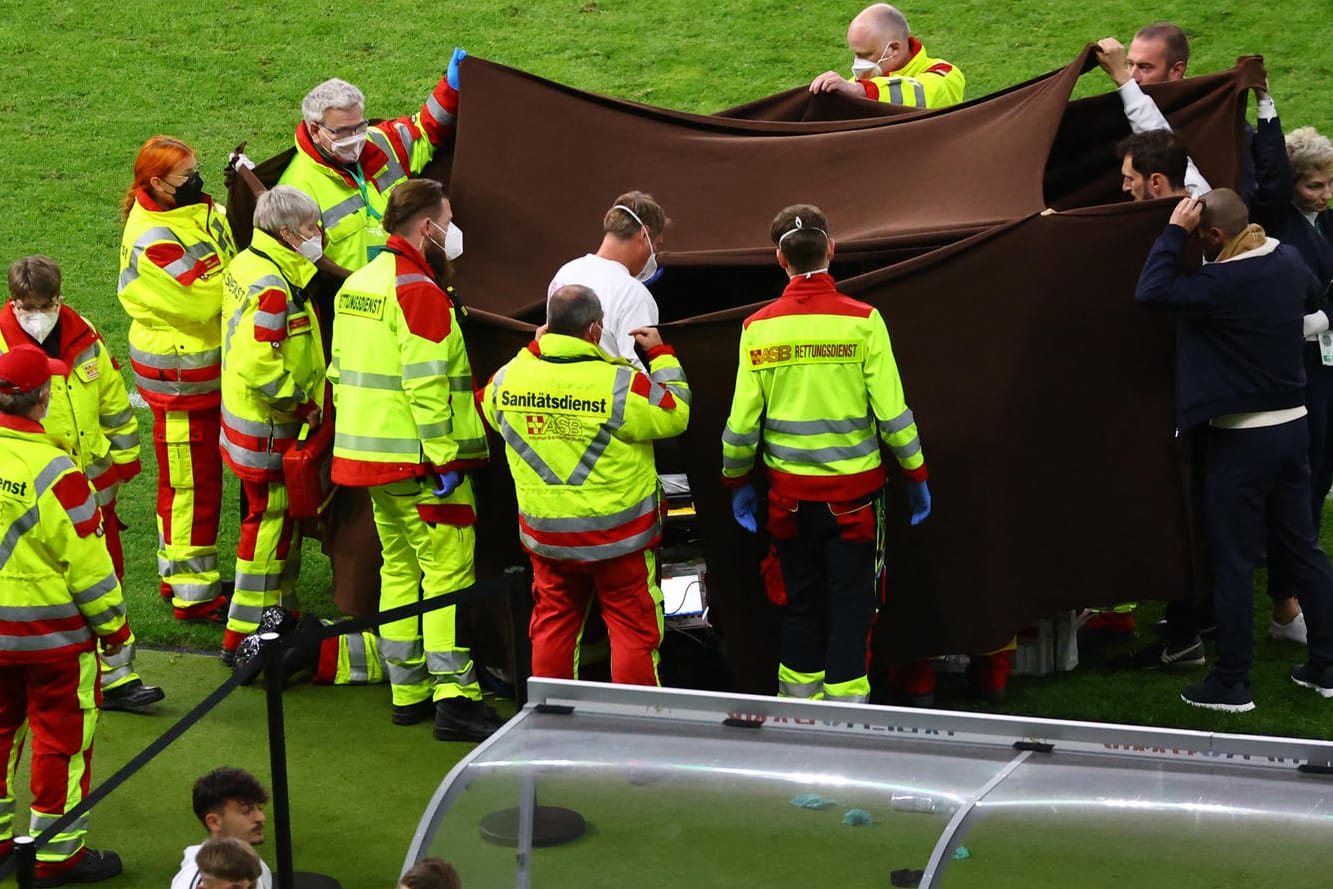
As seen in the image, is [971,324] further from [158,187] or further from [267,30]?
[267,30]

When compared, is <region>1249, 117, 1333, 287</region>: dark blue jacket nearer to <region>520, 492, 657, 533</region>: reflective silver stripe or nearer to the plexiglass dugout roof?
<region>520, 492, 657, 533</region>: reflective silver stripe

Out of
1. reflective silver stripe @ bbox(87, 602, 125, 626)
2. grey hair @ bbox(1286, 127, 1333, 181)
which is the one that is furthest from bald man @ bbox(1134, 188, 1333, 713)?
reflective silver stripe @ bbox(87, 602, 125, 626)

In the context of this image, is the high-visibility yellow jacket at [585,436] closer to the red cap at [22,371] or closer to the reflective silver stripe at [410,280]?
the reflective silver stripe at [410,280]

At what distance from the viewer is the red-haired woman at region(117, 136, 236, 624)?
691 centimetres

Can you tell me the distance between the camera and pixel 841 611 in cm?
556

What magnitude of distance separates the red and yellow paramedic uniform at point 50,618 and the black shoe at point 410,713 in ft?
3.98

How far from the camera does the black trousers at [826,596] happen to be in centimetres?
550

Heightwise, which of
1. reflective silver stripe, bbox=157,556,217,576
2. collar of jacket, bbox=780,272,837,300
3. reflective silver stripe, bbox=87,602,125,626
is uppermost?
collar of jacket, bbox=780,272,837,300

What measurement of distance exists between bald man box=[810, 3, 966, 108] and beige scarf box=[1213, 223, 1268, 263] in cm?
204

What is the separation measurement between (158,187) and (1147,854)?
4.77 metres

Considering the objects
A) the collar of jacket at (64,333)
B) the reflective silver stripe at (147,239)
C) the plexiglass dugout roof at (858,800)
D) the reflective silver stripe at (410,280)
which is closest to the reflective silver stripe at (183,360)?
the reflective silver stripe at (147,239)

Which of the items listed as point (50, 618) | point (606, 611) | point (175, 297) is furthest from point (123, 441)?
point (606, 611)

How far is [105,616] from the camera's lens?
5105mm

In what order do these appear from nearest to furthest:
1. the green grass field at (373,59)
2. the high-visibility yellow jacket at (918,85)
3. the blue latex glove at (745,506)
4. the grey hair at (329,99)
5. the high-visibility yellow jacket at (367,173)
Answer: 1. the blue latex glove at (745,506)
2. the grey hair at (329,99)
3. the high-visibility yellow jacket at (367,173)
4. the high-visibility yellow jacket at (918,85)
5. the green grass field at (373,59)
